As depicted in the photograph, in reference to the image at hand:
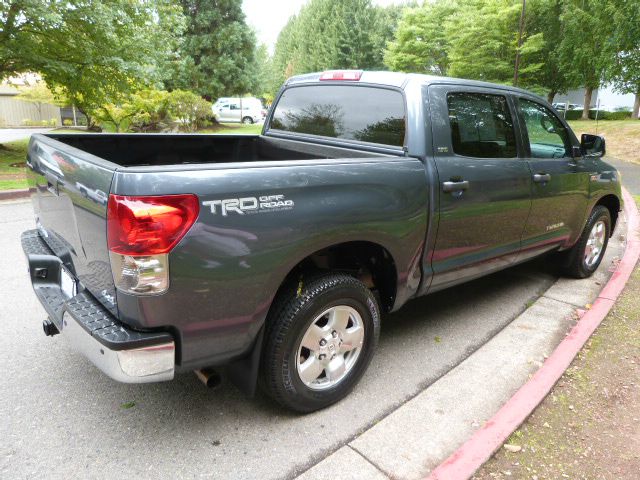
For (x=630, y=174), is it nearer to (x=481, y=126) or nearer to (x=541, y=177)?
(x=541, y=177)

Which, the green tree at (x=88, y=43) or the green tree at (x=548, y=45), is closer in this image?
the green tree at (x=88, y=43)

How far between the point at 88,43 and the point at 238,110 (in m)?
21.7

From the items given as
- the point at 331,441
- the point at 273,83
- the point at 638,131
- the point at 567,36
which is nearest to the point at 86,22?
the point at 331,441

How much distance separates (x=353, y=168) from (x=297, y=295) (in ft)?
2.45

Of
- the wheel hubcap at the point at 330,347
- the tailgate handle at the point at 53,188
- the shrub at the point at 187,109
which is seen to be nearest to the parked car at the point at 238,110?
the shrub at the point at 187,109

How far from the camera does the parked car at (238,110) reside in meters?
32.6

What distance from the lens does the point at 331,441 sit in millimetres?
2584

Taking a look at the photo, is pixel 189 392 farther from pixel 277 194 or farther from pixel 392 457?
pixel 277 194

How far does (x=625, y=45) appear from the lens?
2541 cm

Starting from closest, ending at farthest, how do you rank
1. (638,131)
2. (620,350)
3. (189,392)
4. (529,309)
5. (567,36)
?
(189,392) → (620,350) → (529,309) → (638,131) → (567,36)

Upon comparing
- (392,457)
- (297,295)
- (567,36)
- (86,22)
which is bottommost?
(392,457)

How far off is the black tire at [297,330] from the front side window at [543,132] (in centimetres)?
224

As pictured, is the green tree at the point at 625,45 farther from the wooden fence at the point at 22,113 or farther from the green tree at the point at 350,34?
the wooden fence at the point at 22,113

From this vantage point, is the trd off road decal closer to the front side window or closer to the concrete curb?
the front side window
